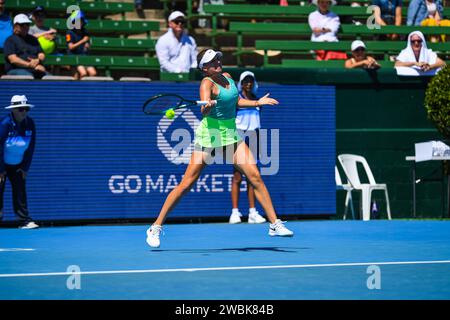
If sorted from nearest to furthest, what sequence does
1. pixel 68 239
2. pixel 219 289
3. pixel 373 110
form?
pixel 219 289 < pixel 68 239 < pixel 373 110

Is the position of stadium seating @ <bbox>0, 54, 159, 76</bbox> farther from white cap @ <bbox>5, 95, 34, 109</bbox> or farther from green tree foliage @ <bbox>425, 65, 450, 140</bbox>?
green tree foliage @ <bbox>425, 65, 450, 140</bbox>

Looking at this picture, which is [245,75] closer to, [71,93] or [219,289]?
[71,93]

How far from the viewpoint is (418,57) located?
60.8 ft

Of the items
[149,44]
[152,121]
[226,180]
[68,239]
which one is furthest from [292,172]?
[68,239]

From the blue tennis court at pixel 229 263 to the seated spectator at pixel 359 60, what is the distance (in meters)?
3.67

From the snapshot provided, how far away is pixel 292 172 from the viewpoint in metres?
17.4

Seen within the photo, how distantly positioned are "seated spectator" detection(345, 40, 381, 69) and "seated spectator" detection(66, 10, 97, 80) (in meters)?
4.51

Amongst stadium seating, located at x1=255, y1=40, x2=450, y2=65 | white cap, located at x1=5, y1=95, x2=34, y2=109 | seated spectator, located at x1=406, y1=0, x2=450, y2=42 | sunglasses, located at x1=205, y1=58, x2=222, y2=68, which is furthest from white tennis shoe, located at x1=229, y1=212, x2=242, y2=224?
seated spectator, located at x1=406, y1=0, x2=450, y2=42

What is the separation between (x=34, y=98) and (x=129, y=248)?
4.52 m

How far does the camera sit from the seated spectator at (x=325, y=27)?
19344 millimetres

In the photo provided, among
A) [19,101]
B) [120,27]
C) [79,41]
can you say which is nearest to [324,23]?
[120,27]

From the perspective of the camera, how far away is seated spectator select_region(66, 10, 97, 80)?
1791 cm

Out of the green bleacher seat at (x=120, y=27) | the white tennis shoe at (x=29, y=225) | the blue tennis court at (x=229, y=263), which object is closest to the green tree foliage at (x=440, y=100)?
the blue tennis court at (x=229, y=263)

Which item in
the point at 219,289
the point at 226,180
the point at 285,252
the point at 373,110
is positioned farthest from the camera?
the point at 373,110
